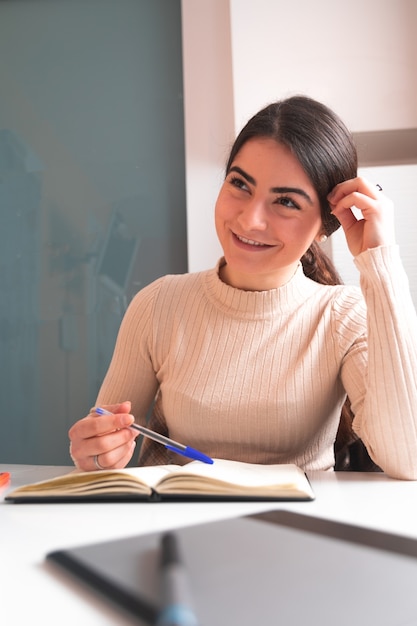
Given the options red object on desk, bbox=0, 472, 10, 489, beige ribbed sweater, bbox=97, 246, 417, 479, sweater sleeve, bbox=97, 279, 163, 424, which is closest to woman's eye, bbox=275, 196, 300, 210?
beige ribbed sweater, bbox=97, 246, 417, 479

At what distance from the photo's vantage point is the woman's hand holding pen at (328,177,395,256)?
1.24 m

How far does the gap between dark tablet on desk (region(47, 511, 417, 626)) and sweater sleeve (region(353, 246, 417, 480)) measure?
0.47 meters

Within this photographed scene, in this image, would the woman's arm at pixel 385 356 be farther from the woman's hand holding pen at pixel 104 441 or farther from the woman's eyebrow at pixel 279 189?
the woman's hand holding pen at pixel 104 441

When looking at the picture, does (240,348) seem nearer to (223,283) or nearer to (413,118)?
(223,283)

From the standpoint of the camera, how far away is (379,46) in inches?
83.6

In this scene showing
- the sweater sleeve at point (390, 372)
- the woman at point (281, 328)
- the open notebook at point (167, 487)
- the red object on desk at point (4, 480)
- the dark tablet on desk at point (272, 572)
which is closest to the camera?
the dark tablet on desk at point (272, 572)

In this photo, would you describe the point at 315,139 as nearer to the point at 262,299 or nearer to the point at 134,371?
the point at 262,299

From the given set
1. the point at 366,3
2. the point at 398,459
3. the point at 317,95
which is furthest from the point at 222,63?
the point at 398,459

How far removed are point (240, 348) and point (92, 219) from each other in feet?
4.00

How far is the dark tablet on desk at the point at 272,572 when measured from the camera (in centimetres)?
41

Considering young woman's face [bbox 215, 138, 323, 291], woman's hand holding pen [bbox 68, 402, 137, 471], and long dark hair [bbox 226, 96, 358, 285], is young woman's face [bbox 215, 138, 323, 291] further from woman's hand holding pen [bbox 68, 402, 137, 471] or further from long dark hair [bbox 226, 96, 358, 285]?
woman's hand holding pen [bbox 68, 402, 137, 471]

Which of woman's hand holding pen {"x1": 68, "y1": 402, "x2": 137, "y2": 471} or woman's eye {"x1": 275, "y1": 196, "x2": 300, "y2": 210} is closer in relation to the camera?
woman's hand holding pen {"x1": 68, "y1": 402, "x2": 137, "y2": 471}

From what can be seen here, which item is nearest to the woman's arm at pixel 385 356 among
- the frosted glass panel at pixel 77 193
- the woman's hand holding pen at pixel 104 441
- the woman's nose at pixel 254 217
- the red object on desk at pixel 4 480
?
the woman's nose at pixel 254 217

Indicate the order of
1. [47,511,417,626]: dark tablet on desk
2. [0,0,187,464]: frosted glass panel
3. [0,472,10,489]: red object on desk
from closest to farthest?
[47,511,417,626]: dark tablet on desk, [0,472,10,489]: red object on desk, [0,0,187,464]: frosted glass panel
